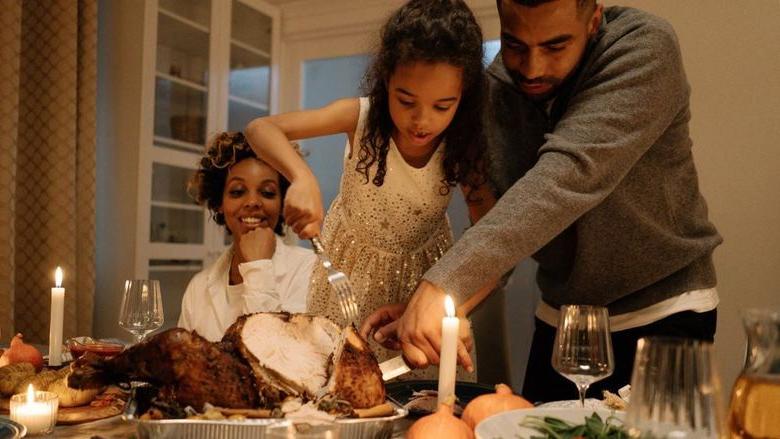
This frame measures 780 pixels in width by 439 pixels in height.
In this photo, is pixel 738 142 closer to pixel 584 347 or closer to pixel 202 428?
pixel 584 347

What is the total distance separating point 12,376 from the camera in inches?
37.5

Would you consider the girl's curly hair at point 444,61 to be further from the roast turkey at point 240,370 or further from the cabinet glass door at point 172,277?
the cabinet glass door at point 172,277

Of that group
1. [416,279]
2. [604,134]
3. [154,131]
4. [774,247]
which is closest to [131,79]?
[154,131]

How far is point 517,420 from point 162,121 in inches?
110

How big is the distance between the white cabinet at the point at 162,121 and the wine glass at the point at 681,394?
2.81 meters

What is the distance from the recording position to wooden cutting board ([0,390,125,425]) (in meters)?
0.85

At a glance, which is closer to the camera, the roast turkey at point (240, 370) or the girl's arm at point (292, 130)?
the roast turkey at point (240, 370)

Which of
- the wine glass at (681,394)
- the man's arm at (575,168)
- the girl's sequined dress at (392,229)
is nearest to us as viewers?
the wine glass at (681,394)

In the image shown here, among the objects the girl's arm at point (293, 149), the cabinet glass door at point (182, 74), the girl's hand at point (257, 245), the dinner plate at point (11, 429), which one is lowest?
the dinner plate at point (11, 429)

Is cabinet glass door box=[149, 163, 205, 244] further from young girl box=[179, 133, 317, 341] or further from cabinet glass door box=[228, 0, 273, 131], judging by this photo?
young girl box=[179, 133, 317, 341]

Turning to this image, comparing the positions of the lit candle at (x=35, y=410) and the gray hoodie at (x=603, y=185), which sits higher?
the gray hoodie at (x=603, y=185)

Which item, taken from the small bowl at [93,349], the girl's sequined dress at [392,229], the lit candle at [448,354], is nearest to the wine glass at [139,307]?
the small bowl at [93,349]

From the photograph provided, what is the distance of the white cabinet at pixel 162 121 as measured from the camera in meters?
2.98

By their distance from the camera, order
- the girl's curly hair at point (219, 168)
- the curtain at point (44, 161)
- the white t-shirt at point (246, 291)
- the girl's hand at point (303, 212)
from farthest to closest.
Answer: the curtain at point (44, 161) < the girl's curly hair at point (219, 168) < the white t-shirt at point (246, 291) < the girl's hand at point (303, 212)
